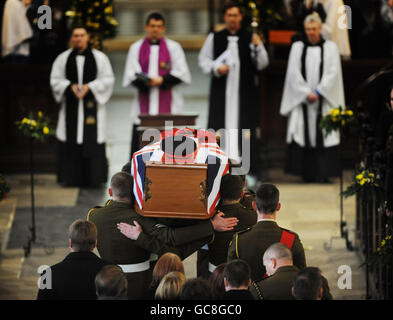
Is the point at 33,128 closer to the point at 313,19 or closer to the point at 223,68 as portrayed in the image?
the point at 223,68

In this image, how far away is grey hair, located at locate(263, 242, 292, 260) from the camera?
5.37m

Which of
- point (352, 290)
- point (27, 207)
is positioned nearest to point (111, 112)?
point (27, 207)

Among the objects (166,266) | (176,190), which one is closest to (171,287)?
(166,266)

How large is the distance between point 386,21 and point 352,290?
21.2 ft

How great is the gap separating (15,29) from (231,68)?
3253 millimetres

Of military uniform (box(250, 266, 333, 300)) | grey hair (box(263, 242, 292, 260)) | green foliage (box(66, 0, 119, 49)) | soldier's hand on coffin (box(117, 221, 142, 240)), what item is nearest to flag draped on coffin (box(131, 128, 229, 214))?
soldier's hand on coffin (box(117, 221, 142, 240))

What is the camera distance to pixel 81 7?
12.6 metres

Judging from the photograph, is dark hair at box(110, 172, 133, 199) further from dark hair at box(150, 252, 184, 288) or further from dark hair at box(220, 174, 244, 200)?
dark hair at box(150, 252, 184, 288)

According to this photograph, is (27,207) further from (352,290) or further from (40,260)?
(352,290)

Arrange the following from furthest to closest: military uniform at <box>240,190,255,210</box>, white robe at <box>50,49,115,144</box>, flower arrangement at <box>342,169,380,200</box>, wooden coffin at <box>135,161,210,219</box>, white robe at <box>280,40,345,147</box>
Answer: white robe at <box>280,40,345,147</box> → white robe at <box>50,49,115,144</box> → flower arrangement at <box>342,169,380,200</box> → military uniform at <box>240,190,255,210</box> → wooden coffin at <box>135,161,210,219</box>

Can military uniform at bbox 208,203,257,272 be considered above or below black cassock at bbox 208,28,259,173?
below

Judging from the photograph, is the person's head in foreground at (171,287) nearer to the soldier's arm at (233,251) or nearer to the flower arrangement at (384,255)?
the soldier's arm at (233,251)

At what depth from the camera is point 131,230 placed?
6.13 m

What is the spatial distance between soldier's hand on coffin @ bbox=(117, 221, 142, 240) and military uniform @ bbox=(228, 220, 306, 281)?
2.32 feet
